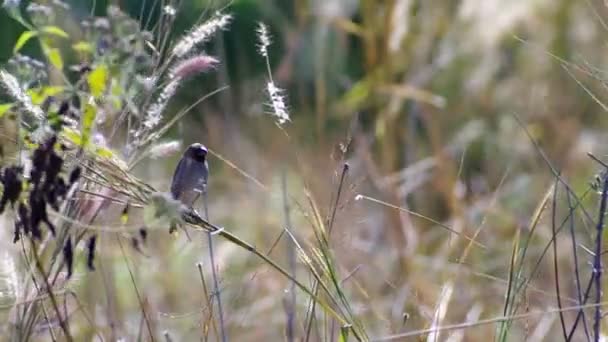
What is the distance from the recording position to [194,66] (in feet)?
4.44

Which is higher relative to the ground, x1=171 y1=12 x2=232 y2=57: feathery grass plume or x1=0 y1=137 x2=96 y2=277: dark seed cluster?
x1=171 y1=12 x2=232 y2=57: feathery grass plume

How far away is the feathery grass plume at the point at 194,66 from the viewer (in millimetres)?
1341

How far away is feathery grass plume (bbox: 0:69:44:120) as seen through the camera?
47.9 inches

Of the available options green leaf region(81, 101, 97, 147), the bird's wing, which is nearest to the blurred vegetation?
the bird's wing

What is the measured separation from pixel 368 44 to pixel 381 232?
0.62 meters

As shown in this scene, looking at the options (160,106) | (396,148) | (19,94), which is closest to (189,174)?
(160,106)

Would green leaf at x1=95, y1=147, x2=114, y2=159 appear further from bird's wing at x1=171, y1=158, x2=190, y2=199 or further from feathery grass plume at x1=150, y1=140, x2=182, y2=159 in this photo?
bird's wing at x1=171, y1=158, x2=190, y2=199

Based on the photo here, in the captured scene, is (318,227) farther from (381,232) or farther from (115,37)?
(381,232)

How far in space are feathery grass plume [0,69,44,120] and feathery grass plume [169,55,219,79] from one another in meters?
0.19

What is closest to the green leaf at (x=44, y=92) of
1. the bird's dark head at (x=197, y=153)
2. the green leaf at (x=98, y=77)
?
the green leaf at (x=98, y=77)

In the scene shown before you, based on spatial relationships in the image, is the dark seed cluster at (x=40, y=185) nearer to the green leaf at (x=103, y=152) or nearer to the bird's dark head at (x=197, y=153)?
the green leaf at (x=103, y=152)

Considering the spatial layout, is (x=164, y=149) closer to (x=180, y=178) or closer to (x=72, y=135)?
(x=72, y=135)

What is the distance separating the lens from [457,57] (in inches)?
177

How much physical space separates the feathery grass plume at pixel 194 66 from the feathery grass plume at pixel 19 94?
0.19m
